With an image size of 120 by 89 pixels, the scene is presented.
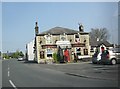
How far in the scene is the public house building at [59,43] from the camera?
6544 centimetres

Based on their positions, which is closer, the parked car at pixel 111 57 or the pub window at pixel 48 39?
the parked car at pixel 111 57

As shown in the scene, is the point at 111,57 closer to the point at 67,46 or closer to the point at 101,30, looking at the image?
the point at 67,46

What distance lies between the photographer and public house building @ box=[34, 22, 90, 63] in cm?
6544

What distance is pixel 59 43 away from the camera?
216 ft

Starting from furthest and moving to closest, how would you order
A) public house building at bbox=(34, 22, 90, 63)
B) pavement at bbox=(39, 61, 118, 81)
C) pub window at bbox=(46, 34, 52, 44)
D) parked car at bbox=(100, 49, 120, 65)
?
1. pub window at bbox=(46, 34, 52, 44)
2. public house building at bbox=(34, 22, 90, 63)
3. parked car at bbox=(100, 49, 120, 65)
4. pavement at bbox=(39, 61, 118, 81)

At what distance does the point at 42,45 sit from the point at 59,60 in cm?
→ 641

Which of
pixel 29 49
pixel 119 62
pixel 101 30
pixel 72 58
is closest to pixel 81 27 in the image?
pixel 72 58

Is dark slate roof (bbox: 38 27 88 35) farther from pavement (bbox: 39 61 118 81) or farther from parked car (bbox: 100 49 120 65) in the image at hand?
pavement (bbox: 39 61 118 81)

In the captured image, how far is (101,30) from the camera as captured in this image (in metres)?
97.9

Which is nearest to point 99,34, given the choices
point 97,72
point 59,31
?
point 59,31

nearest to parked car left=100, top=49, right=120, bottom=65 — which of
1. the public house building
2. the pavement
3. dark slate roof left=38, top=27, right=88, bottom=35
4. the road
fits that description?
the pavement

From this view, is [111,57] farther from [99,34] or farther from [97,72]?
[99,34]

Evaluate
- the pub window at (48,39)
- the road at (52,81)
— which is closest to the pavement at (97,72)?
the road at (52,81)

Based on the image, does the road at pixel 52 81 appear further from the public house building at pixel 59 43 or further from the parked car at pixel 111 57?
the public house building at pixel 59 43
